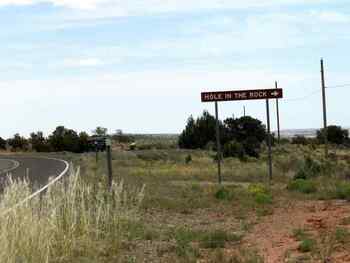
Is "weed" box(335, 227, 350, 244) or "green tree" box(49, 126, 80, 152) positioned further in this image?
"green tree" box(49, 126, 80, 152)

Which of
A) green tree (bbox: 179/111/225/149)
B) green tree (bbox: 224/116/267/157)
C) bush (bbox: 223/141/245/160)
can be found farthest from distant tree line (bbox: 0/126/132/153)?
bush (bbox: 223/141/245/160)

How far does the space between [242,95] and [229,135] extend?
135 ft

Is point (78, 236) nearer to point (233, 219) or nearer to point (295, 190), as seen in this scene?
point (233, 219)

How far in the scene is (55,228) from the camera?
31.8 feet

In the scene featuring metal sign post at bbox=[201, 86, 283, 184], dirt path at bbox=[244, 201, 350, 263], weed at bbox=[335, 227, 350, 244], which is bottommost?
dirt path at bbox=[244, 201, 350, 263]

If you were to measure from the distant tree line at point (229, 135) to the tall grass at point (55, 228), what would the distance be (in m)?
37.2

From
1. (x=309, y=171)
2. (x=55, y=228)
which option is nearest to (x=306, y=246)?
(x=55, y=228)

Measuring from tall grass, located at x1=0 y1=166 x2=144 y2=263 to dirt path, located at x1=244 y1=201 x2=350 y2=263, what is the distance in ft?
7.32

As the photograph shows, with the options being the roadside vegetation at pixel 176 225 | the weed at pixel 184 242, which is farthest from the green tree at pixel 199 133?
the weed at pixel 184 242

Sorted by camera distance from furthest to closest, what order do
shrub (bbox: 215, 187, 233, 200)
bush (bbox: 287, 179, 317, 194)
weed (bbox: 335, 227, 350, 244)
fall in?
bush (bbox: 287, 179, 317, 194) → shrub (bbox: 215, 187, 233, 200) → weed (bbox: 335, 227, 350, 244)

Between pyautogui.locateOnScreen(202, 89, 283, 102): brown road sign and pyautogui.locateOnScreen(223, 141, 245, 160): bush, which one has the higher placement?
pyautogui.locateOnScreen(202, 89, 283, 102): brown road sign

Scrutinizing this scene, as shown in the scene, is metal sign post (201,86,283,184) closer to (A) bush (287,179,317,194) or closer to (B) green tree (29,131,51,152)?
(A) bush (287,179,317,194)

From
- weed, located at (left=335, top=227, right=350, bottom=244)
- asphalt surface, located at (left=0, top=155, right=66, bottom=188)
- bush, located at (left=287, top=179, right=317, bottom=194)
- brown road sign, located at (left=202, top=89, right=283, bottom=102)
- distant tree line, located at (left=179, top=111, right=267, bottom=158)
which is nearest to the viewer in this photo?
weed, located at (left=335, top=227, right=350, bottom=244)

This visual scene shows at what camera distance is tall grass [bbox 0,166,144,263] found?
27.2 feet
